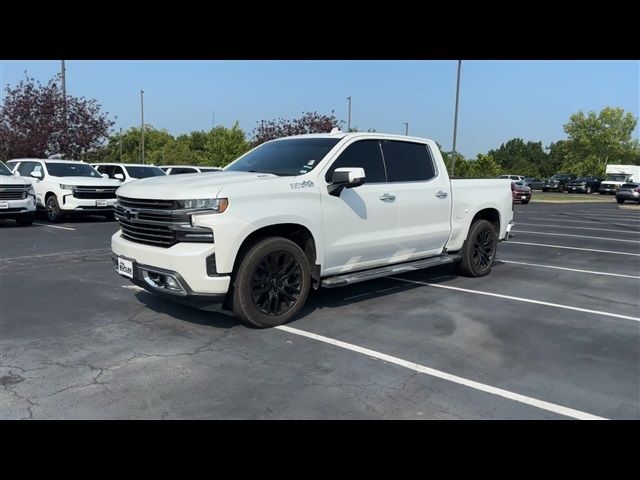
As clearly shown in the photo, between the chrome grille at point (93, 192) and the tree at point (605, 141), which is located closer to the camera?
the chrome grille at point (93, 192)

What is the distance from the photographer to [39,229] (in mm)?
12727

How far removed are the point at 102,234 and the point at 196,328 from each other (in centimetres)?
819

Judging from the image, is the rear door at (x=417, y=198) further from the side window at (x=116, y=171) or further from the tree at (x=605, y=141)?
the tree at (x=605, y=141)

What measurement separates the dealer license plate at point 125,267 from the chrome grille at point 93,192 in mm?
10426

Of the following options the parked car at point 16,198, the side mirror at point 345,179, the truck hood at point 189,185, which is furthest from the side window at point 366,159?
the parked car at point 16,198

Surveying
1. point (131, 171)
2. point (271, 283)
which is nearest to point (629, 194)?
point (131, 171)

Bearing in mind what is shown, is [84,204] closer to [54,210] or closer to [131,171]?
[54,210]

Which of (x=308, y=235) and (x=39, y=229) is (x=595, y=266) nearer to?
(x=308, y=235)

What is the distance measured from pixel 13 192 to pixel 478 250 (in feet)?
36.7

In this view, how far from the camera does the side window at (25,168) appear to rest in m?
15.5

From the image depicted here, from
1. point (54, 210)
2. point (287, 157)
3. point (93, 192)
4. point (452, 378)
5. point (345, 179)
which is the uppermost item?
point (287, 157)

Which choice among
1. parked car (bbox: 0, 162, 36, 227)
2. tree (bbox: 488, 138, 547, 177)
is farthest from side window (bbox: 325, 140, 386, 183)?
tree (bbox: 488, 138, 547, 177)

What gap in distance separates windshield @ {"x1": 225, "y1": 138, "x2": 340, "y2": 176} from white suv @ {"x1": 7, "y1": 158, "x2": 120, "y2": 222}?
375 inches

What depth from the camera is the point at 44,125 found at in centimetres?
2397
